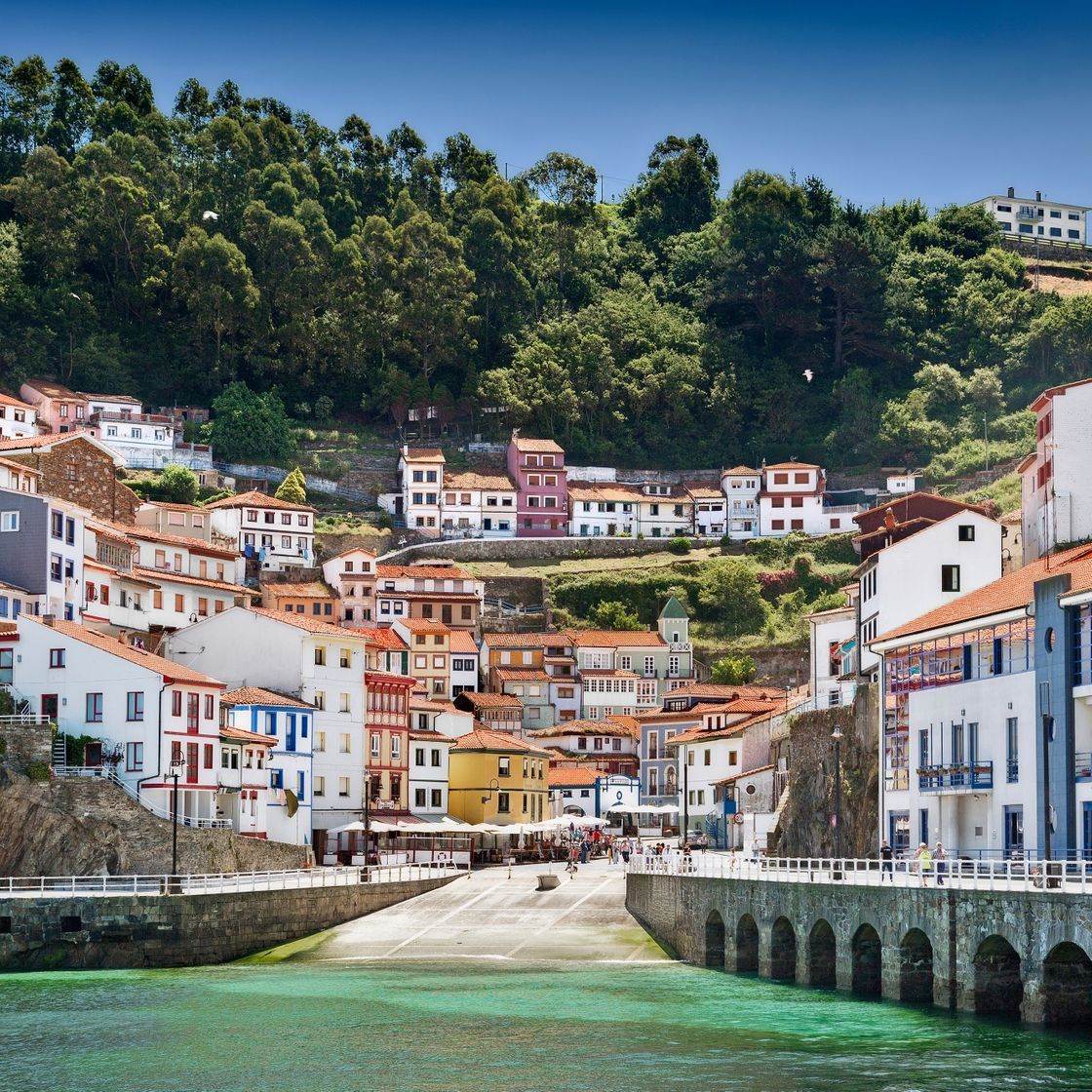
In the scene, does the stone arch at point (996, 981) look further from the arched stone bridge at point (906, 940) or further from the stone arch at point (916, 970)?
the stone arch at point (916, 970)

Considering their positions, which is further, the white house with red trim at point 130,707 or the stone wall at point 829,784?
the white house with red trim at point 130,707

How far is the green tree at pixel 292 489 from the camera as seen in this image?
14536 centimetres

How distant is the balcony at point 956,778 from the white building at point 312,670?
3393 cm

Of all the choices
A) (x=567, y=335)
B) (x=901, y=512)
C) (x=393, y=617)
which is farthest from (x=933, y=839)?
(x=567, y=335)

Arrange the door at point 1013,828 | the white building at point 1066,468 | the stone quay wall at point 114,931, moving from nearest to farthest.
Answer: the door at point 1013,828, the stone quay wall at point 114,931, the white building at point 1066,468

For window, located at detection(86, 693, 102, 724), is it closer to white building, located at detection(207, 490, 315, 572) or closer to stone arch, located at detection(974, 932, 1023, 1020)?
stone arch, located at detection(974, 932, 1023, 1020)

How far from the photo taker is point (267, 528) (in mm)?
135375

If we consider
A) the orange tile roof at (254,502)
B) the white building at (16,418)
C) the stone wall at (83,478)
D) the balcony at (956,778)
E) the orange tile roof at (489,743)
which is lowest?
the balcony at (956,778)

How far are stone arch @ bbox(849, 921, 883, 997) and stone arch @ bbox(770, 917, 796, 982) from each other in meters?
4.19

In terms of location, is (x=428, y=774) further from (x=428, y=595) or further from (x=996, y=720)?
(x=996, y=720)

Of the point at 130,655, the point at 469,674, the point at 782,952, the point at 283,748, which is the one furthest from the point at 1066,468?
Answer: the point at 469,674

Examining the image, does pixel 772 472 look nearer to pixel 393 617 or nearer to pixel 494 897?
pixel 393 617

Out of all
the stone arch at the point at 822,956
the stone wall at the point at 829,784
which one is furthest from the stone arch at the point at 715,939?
the stone wall at the point at 829,784

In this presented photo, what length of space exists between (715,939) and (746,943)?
223 cm
